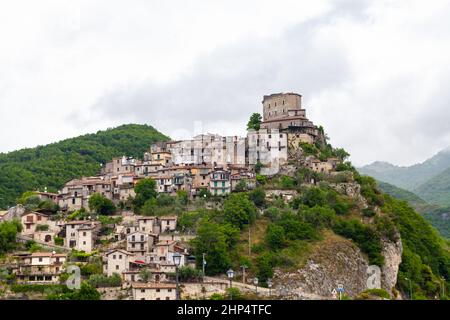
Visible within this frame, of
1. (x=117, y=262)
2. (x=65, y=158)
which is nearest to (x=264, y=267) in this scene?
(x=117, y=262)

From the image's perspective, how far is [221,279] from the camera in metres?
61.8

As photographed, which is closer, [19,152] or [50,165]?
[50,165]

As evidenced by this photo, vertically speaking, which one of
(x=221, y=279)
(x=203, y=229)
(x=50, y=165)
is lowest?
(x=221, y=279)

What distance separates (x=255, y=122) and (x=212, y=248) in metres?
33.8

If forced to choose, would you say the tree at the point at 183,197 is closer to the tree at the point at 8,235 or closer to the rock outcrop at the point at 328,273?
the rock outcrop at the point at 328,273

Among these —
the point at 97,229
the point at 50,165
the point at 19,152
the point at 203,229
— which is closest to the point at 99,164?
the point at 50,165

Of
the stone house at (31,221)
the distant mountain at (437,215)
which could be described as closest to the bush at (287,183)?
the stone house at (31,221)

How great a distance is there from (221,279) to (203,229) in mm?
5587

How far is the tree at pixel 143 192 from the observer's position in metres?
76.4

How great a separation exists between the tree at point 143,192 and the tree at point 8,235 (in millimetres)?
12146

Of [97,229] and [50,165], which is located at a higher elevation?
[50,165]

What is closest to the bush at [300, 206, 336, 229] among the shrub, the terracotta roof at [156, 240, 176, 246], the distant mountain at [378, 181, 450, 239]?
the terracotta roof at [156, 240, 176, 246]

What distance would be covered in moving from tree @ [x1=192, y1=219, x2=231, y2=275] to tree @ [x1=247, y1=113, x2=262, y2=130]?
28.6m
